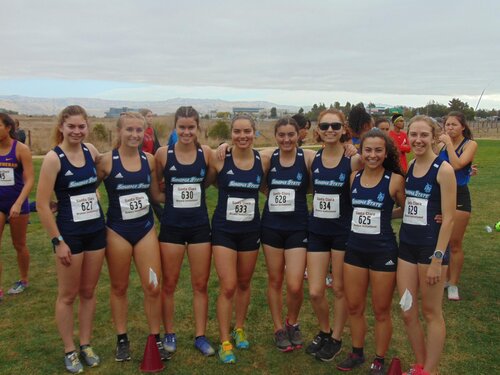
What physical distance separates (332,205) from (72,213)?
2.03m

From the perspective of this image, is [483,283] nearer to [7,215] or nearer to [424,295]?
[424,295]

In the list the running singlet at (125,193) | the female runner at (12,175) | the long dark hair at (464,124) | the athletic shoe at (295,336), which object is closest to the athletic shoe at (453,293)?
the long dark hair at (464,124)

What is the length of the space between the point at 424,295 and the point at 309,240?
0.99 m

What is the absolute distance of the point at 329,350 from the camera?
3.76 meters

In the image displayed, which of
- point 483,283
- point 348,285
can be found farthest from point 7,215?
point 483,283

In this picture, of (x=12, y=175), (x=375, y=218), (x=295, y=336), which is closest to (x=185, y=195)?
(x=375, y=218)

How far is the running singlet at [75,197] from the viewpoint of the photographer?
3311 millimetres

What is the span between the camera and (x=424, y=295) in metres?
3.12

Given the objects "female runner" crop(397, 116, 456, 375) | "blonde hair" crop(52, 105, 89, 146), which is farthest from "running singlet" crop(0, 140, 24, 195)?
"female runner" crop(397, 116, 456, 375)

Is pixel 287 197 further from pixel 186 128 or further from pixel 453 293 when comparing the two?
pixel 453 293

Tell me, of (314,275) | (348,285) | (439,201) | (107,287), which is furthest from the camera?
(107,287)

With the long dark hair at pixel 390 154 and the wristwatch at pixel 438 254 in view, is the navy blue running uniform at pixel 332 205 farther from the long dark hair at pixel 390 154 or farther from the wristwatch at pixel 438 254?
the wristwatch at pixel 438 254

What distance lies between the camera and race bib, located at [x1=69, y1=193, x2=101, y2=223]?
3.36 m

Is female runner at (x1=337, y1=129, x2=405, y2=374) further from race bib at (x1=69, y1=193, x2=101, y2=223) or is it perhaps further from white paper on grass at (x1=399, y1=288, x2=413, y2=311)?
race bib at (x1=69, y1=193, x2=101, y2=223)
